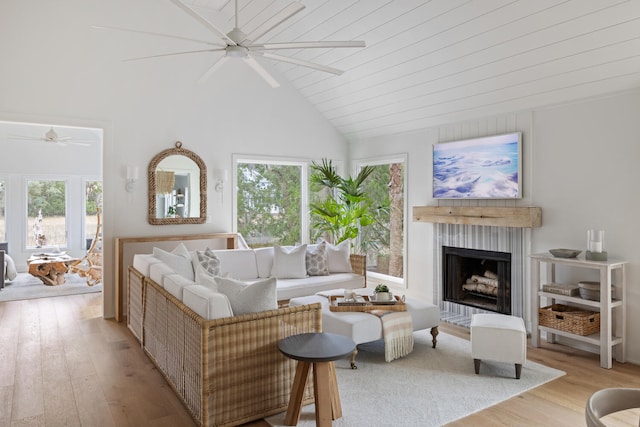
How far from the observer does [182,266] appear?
4.41 meters

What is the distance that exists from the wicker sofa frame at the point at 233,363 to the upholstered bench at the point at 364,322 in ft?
2.07

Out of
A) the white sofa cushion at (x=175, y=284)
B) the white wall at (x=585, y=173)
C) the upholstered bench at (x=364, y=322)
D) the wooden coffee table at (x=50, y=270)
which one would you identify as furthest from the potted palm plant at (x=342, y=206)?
the wooden coffee table at (x=50, y=270)

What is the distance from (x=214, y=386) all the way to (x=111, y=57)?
4.42 meters

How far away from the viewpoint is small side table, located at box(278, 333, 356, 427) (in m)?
2.61

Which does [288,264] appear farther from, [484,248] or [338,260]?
[484,248]

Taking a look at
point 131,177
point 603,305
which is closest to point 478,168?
point 603,305

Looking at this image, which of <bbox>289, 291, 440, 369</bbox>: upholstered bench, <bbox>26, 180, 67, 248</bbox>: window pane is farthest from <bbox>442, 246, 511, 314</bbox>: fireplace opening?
<bbox>26, 180, 67, 248</bbox>: window pane

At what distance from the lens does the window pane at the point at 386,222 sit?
6.51 m

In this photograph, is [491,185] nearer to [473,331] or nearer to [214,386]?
[473,331]

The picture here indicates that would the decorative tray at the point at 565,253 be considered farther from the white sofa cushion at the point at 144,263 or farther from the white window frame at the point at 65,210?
the white window frame at the point at 65,210

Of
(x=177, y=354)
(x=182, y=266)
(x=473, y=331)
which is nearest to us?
(x=177, y=354)

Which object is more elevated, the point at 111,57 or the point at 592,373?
the point at 111,57

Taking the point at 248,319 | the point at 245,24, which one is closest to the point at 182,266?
the point at 248,319

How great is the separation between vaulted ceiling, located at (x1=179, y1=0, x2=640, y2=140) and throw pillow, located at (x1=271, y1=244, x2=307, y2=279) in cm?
228
